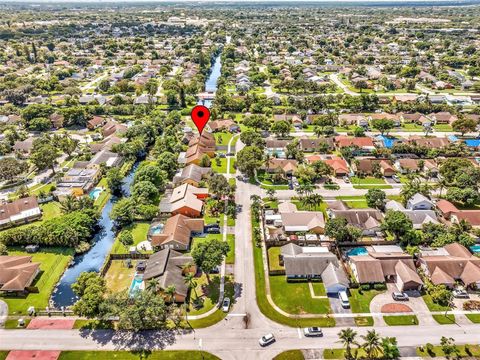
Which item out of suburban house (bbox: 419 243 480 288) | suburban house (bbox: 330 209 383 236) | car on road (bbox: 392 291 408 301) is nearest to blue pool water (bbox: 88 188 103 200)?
suburban house (bbox: 330 209 383 236)

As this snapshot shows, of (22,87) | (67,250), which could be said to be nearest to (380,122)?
(67,250)

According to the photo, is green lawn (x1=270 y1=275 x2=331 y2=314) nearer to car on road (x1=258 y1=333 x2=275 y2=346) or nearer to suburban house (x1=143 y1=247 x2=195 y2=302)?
car on road (x1=258 y1=333 x2=275 y2=346)

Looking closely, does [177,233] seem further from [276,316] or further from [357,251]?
[357,251]

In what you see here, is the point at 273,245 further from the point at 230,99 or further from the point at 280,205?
the point at 230,99

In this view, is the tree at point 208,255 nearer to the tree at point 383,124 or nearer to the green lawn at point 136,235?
the green lawn at point 136,235

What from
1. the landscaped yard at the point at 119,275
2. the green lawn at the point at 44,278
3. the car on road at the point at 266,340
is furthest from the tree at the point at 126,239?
the car on road at the point at 266,340
